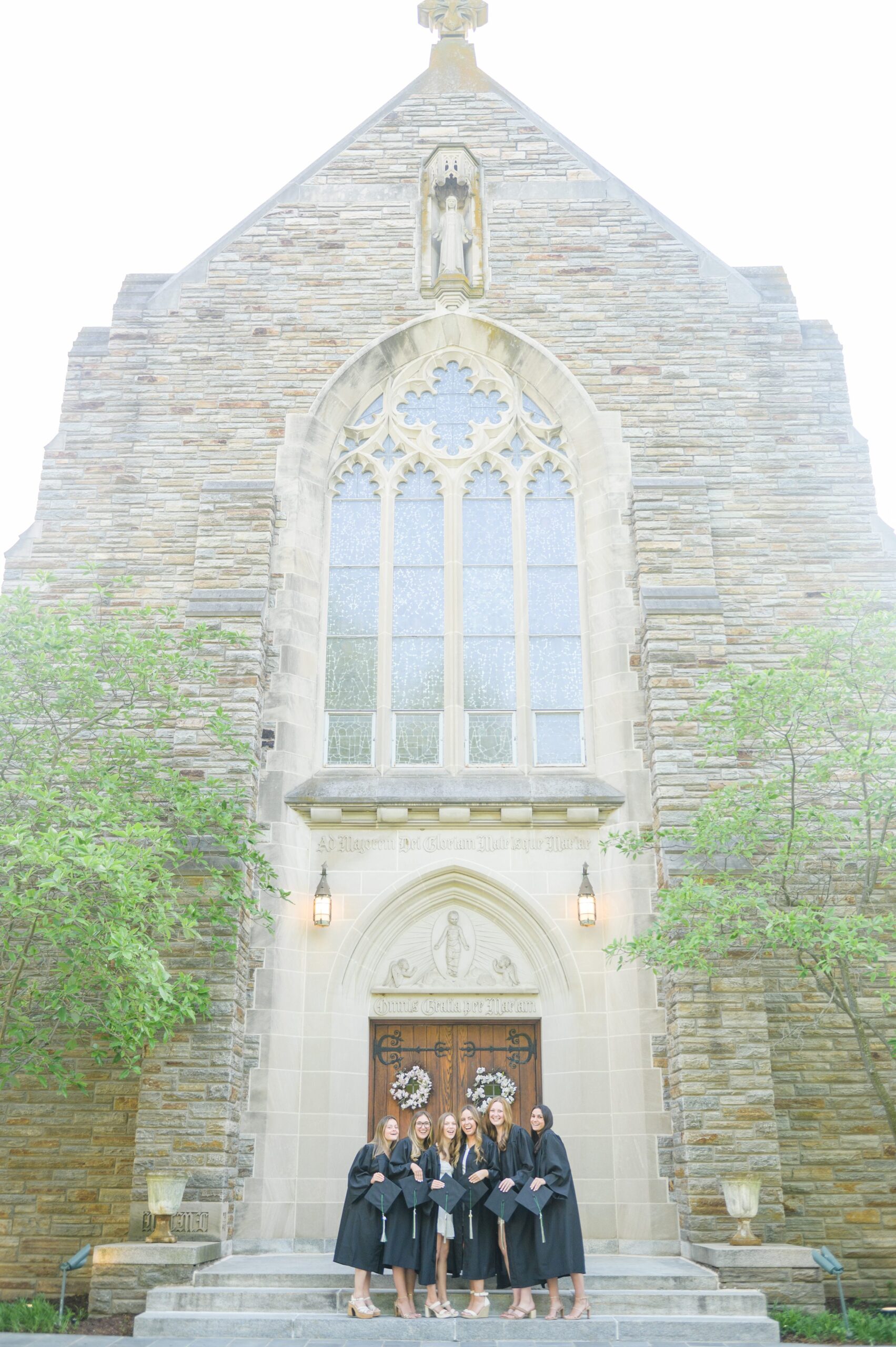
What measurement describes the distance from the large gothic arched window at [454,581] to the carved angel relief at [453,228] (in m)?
0.78

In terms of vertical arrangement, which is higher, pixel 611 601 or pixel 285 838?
pixel 611 601

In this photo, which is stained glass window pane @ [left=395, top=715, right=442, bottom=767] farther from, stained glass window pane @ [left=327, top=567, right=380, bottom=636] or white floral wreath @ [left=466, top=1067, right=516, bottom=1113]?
white floral wreath @ [left=466, top=1067, right=516, bottom=1113]

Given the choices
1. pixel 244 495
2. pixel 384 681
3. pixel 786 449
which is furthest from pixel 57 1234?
pixel 786 449

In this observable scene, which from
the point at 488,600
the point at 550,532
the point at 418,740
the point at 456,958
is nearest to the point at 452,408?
the point at 550,532

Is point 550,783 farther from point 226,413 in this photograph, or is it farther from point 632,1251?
point 226,413

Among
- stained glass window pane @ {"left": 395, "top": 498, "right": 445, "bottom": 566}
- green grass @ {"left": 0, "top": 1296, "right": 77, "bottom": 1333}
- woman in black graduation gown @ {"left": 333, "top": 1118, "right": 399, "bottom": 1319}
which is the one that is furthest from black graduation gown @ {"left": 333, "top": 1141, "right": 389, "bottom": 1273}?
stained glass window pane @ {"left": 395, "top": 498, "right": 445, "bottom": 566}

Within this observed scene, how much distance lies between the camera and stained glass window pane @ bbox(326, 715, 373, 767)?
35.4 ft

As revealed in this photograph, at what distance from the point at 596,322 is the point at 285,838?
6.49 metres

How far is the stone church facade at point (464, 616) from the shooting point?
9094mm

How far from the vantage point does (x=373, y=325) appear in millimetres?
12234

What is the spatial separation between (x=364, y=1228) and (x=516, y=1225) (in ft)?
3.19

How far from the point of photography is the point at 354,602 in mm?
11445

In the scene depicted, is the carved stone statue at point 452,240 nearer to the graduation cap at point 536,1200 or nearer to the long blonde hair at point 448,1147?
the long blonde hair at point 448,1147

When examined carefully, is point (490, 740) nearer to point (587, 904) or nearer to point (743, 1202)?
point (587, 904)
